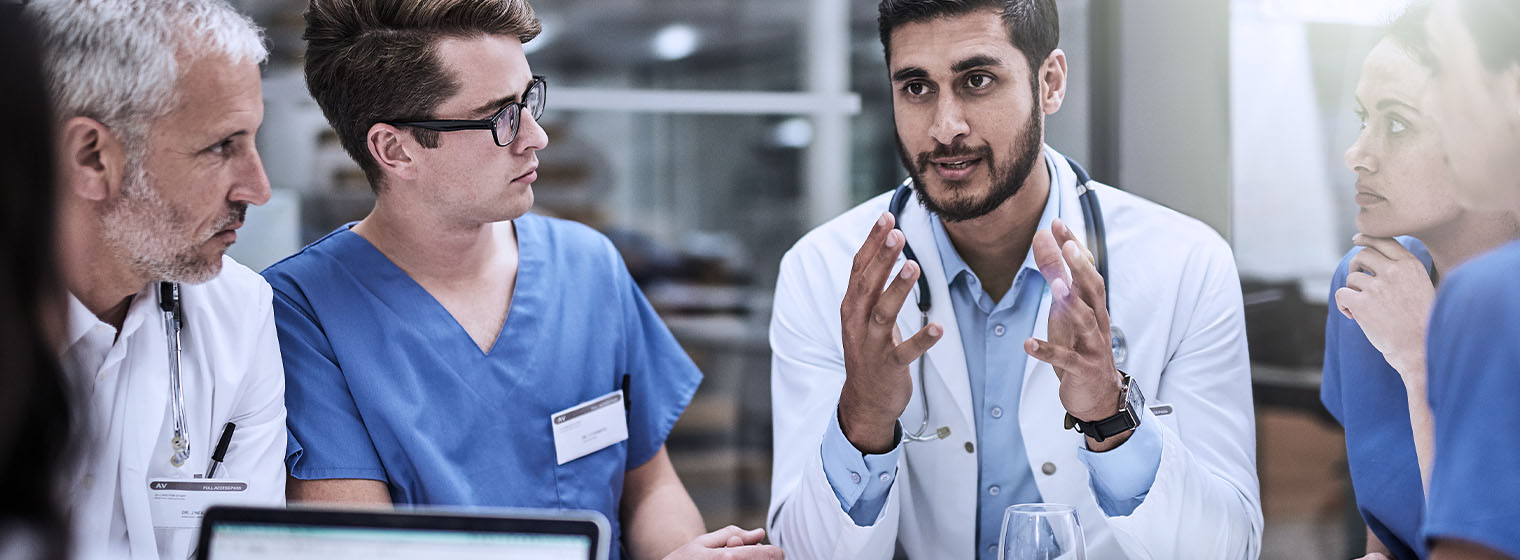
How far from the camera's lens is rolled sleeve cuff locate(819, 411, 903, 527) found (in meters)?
1.61

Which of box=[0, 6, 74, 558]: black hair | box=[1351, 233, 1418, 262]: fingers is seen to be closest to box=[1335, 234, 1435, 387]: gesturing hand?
box=[1351, 233, 1418, 262]: fingers

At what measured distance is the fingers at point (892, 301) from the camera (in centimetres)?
148

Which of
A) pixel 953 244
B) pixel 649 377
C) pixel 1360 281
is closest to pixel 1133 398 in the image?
pixel 1360 281

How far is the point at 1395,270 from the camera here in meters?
1.52

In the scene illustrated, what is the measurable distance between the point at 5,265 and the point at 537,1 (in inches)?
138

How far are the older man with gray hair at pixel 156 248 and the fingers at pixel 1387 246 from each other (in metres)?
1.56

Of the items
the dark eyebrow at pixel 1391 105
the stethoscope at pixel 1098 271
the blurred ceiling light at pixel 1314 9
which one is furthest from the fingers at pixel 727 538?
the blurred ceiling light at pixel 1314 9

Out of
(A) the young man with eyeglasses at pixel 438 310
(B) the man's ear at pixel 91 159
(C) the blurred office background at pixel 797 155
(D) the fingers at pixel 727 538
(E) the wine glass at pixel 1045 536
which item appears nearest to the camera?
(E) the wine glass at pixel 1045 536

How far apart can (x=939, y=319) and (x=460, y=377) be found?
0.78 m

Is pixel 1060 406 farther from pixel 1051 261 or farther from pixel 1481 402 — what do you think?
pixel 1481 402

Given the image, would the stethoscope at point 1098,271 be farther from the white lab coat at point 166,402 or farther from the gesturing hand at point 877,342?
the white lab coat at point 166,402

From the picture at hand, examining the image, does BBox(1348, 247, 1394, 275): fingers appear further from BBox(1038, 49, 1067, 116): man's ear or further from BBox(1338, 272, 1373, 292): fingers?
BBox(1038, 49, 1067, 116): man's ear

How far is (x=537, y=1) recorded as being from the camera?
4.06 metres

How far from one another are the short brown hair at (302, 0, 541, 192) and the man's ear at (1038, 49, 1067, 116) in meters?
0.89
